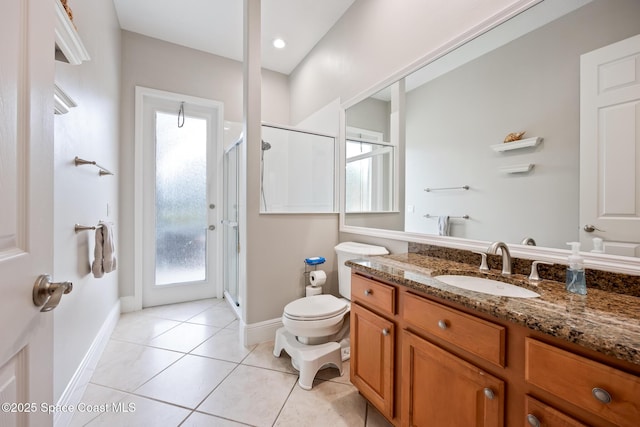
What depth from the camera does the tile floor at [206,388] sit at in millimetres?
1413

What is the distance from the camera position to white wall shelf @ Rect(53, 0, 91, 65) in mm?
936

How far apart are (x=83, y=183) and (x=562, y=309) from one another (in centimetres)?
247

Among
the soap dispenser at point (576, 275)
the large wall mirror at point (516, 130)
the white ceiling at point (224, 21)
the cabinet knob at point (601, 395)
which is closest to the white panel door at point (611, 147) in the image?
the large wall mirror at point (516, 130)

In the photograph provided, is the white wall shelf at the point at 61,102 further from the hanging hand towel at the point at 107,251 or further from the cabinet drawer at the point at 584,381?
the cabinet drawer at the point at 584,381

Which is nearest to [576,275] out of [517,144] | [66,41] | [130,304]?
[517,144]

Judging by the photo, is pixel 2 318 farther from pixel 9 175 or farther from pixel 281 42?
pixel 281 42

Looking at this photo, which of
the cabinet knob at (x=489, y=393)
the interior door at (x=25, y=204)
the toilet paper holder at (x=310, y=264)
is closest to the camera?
the interior door at (x=25, y=204)

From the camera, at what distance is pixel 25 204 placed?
571 millimetres

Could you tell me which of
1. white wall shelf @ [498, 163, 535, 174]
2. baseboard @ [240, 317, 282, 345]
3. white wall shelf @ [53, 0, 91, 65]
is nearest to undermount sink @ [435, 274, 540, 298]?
white wall shelf @ [498, 163, 535, 174]

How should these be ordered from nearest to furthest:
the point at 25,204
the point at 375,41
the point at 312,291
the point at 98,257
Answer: the point at 25,204 < the point at 98,257 < the point at 375,41 < the point at 312,291

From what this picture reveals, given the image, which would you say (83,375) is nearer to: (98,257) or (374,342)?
(98,257)

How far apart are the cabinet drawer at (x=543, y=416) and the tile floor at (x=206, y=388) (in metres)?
0.90

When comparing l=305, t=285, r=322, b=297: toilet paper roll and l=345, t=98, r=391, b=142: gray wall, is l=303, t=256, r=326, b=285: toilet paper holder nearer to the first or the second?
l=305, t=285, r=322, b=297: toilet paper roll

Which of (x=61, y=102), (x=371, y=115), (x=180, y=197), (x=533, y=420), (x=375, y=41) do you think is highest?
(x=375, y=41)
